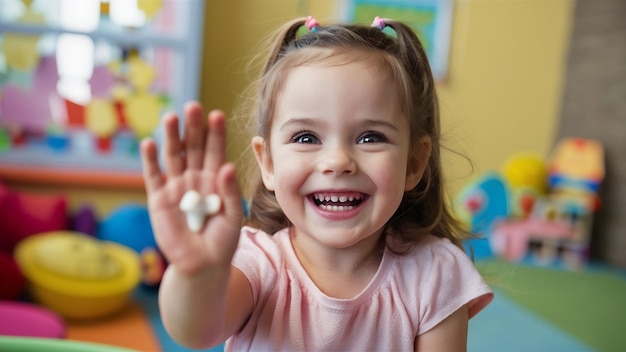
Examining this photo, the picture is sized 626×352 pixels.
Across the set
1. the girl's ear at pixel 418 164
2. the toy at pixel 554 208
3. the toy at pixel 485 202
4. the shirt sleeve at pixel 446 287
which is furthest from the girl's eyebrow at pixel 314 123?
the toy at pixel 554 208

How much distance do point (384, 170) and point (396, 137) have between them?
0.05 meters

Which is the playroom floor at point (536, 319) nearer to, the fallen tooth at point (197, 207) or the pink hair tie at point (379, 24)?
the pink hair tie at point (379, 24)

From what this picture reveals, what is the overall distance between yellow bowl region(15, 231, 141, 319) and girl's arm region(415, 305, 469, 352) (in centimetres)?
144

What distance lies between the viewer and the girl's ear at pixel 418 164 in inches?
35.1

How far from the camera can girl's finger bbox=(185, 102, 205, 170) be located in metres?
0.59

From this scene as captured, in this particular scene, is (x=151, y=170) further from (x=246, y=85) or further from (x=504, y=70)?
(x=504, y=70)

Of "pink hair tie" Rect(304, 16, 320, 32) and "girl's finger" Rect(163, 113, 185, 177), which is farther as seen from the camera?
"pink hair tie" Rect(304, 16, 320, 32)

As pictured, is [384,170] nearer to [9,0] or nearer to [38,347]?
[38,347]

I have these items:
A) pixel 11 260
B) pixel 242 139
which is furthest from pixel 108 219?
pixel 242 139

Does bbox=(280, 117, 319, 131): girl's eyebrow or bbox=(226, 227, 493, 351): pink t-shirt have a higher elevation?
bbox=(280, 117, 319, 131): girl's eyebrow

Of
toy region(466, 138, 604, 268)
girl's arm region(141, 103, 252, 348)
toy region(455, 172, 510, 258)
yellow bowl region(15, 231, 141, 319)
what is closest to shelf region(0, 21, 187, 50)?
yellow bowl region(15, 231, 141, 319)

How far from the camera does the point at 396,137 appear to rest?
31.6 inches

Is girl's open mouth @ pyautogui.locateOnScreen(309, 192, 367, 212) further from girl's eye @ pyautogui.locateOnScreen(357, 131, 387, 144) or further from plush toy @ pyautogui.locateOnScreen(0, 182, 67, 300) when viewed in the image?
plush toy @ pyautogui.locateOnScreen(0, 182, 67, 300)

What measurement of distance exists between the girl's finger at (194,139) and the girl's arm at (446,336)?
0.42m
